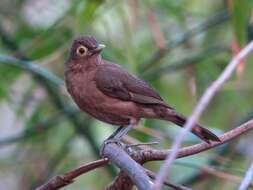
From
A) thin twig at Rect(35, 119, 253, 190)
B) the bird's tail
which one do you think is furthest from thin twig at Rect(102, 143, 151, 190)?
the bird's tail

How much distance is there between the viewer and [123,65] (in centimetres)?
534

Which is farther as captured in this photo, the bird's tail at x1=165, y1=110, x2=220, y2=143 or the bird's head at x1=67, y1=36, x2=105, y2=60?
the bird's head at x1=67, y1=36, x2=105, y2=60

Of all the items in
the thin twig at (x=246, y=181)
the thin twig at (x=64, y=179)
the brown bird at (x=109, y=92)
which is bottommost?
the thin twig at (x=246, y=181)

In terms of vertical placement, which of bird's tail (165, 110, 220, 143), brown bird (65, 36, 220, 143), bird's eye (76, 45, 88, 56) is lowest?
bird's tail (165, 110, 220, 143)

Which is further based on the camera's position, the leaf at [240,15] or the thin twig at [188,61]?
the thin twig at [188,61]

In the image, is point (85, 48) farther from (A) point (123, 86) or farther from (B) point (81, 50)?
(A) point (123, 86)

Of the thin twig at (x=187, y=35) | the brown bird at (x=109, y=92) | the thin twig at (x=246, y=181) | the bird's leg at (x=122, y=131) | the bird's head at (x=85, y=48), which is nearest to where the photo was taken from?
the thin twig at (x=246, y=181)

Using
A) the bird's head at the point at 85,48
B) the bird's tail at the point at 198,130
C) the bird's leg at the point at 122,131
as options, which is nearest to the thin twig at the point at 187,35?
the bird's head at the point at 85,48

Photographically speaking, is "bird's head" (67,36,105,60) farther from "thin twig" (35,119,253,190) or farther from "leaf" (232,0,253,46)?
"thin twig" (35,119,253,190)

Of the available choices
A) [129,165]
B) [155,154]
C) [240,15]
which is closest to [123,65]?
[240,15]

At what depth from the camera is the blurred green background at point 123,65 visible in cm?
541

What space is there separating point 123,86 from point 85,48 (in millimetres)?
299

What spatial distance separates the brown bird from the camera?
3.92 metres

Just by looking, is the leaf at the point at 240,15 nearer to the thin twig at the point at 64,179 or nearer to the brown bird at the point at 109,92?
the brown bird at the point at 109,92
